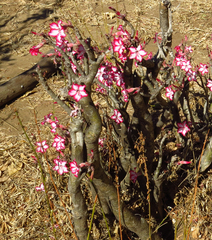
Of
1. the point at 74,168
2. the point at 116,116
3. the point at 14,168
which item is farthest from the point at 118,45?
the point at 14,168

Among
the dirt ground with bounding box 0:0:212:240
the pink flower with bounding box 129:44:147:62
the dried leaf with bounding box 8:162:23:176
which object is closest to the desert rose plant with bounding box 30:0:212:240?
the pink flower with bounding box 129:44:147:62

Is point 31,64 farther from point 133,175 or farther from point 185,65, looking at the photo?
point 185,65

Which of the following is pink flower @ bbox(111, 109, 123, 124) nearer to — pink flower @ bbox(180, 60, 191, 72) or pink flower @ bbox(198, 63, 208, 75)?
pink flower @ bbox(180, 60, 191, 72)

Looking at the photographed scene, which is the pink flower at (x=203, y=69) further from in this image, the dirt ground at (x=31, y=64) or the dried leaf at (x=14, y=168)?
the dried leaf at (x=14, y=168)

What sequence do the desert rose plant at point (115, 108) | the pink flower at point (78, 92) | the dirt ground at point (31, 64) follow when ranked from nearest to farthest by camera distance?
the pink flower at point (78, 92), the desert rose plant at point (115, 108), the dirt ground at point (31, 64)

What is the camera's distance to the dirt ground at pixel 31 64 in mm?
2814

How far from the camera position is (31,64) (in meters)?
5.50

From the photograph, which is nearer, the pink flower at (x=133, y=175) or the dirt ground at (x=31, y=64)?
the pink flower at (x=133, y=175)

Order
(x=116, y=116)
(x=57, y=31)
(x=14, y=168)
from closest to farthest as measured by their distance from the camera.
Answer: (x=57, y=31), (x=116, y=116), (x=14, y=168)

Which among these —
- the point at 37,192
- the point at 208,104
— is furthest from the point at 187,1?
the point at 37,192

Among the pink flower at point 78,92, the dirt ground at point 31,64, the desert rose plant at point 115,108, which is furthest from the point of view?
the dirt ground at point 31,64

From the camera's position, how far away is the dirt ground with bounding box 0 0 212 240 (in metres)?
2.81

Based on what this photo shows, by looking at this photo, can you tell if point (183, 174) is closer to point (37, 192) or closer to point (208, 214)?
point (208, 214)

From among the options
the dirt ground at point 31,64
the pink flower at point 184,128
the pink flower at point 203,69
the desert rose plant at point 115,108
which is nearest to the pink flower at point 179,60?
the desert rose plant at point 115,108
